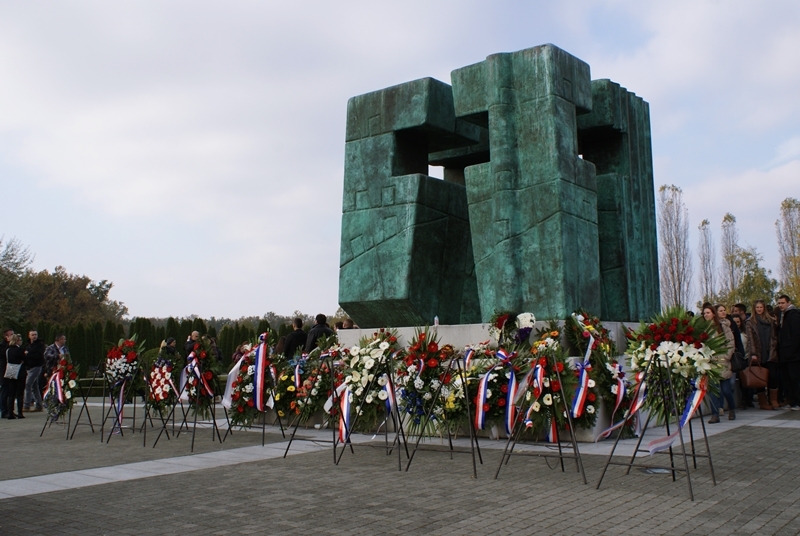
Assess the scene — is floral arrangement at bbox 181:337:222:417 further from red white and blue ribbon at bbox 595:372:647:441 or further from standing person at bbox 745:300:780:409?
standing person at bbox 745:300:780:409

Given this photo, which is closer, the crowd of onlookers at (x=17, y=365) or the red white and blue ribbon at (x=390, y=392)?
the red white and blue ribbon at (x=390, y=392)

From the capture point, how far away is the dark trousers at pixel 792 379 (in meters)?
11.7

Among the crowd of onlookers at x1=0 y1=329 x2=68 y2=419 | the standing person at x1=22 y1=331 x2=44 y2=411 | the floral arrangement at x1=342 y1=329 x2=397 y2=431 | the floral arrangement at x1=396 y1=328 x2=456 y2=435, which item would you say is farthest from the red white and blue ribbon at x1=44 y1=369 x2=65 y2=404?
the floral arrangement at x1=396 y1=328 x2=456 y2=435

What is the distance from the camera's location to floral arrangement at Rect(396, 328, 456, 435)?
8.05 meters

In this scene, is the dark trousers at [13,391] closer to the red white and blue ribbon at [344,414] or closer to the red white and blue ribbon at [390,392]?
the red white and blue ribbon at [344,414]

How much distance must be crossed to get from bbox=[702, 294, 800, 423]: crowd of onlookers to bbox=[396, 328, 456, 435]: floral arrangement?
14.5 ft

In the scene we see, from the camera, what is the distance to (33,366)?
14867mm

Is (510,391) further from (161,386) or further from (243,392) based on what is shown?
(161,386)

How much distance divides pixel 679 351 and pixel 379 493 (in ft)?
9.33

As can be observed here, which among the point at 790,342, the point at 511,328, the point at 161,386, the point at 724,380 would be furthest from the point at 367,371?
the point at 790,342

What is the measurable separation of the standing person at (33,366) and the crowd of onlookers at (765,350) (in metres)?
12.3

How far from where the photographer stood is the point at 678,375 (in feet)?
21.4

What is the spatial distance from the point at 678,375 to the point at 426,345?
2796mm

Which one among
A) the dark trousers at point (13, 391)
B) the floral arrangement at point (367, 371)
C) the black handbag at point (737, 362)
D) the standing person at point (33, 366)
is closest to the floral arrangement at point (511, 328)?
the floral arrangement at point (367, 371)
